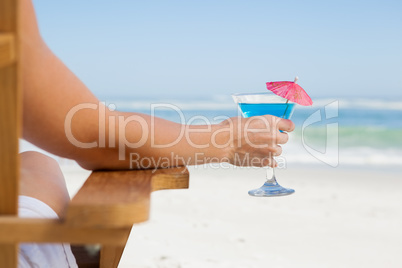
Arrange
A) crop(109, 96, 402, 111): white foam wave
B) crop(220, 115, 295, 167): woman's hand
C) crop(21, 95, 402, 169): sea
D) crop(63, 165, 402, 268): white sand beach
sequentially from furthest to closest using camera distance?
crop(109, 96, 402, 111): white foam wave
crop(21, 95, 402, 169): sea
crop(63, 165, 402, 268): white sand beach
crop(220, 115, 295, 167): woman's hand

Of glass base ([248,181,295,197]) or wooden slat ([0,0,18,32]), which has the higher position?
wooden slat ([0,0,18,32])

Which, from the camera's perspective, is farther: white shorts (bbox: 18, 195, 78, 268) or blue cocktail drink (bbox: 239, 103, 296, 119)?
blue cocktail drink (bbox: 239, 103, 296, 119)

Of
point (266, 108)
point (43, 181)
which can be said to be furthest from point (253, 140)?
point (266, 108)

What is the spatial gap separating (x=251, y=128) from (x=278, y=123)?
154 mm

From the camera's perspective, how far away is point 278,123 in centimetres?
152

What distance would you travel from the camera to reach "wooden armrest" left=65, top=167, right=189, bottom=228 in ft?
2.80

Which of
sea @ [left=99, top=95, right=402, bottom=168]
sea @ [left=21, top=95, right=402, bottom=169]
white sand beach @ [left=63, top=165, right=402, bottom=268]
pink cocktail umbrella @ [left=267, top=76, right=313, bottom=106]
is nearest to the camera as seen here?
pink cocktail umbrella @ [left=267, top=76, right=313, bottom=106]

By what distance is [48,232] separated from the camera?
2.85ft

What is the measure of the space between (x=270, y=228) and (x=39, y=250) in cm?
352

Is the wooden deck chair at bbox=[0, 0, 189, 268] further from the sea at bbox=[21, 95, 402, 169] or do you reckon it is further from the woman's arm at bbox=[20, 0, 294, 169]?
the sea at bbox=[21, 95, 402, 169]

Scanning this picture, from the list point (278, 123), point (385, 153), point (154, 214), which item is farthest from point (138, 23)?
point (278, 123)

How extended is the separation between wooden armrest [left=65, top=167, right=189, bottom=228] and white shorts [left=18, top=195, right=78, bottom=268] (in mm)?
128

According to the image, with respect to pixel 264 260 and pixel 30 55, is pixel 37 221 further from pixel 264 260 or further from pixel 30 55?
pixel 264 260

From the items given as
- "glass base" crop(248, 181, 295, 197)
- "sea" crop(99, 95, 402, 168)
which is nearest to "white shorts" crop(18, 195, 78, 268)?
"glass base" crop(248, 181, 295, 197)
